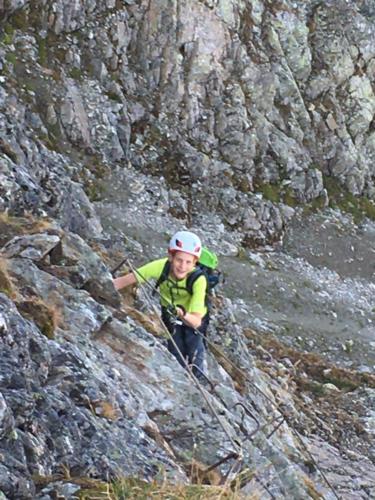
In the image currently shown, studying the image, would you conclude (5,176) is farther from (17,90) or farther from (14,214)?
(17,90)

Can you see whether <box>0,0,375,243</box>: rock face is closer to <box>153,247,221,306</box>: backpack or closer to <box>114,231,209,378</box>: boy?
<box>114,231,209,378</box>: boy

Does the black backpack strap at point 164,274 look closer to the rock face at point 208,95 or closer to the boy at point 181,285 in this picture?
the boy at point 181,285

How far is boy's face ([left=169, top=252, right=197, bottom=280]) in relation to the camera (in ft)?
29.7

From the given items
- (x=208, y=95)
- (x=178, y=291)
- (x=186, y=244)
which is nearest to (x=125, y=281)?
(x=178, y=291)

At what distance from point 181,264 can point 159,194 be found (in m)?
31.5

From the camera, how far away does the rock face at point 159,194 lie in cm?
637

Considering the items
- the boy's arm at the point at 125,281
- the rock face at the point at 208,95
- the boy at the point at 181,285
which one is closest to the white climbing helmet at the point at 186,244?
the boy at the point at 181,285

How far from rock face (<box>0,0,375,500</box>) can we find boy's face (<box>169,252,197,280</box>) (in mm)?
1048

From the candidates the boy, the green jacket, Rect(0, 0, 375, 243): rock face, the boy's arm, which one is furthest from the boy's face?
Rect(0, 0, 375, 243): rock face

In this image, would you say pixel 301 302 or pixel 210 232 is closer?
pixel 301 302

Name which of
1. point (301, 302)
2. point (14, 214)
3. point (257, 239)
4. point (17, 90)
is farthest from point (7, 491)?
point (257, 239)

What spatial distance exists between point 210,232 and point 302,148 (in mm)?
14472

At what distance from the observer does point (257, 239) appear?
141 ft

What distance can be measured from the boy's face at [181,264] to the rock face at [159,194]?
1048 millimetres
